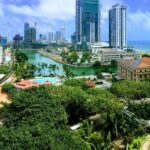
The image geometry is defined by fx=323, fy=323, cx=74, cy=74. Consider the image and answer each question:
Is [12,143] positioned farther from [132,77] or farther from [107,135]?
[132,77]

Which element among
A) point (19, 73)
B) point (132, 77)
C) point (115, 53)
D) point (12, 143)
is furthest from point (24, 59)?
point (12, 143)

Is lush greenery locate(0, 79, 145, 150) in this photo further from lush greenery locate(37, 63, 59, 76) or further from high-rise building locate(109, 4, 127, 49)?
high-rise building locate(109, 4, 127, 49)

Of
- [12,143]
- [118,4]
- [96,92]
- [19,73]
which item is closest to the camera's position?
[12,143]

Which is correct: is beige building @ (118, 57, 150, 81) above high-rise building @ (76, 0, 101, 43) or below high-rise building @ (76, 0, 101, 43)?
below

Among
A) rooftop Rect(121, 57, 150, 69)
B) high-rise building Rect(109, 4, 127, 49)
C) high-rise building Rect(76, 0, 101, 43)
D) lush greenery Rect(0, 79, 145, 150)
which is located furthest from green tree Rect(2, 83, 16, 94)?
high-rise building Rect(76, 0, 101, 43)

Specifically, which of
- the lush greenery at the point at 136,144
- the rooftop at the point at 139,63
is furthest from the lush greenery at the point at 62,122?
the rooftop at the point at 139,63
